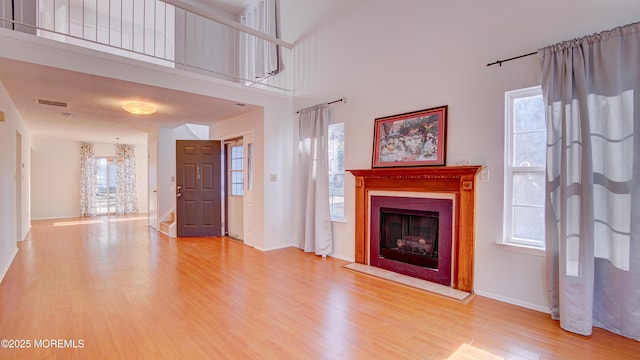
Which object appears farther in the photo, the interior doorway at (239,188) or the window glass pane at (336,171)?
the interior doorway at (239,188)

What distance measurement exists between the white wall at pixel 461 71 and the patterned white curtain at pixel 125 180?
8.61 metres

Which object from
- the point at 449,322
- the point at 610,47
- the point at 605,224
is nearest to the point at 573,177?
the point at 605,224

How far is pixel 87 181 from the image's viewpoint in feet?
31.7

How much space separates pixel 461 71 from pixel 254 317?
329 cm

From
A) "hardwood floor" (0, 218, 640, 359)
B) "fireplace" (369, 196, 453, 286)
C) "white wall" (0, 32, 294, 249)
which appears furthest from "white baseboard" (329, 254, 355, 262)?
"white wall" (0, 32, 294, 249)

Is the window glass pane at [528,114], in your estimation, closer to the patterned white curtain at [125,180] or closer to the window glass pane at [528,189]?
the window glass pane at [528,189]

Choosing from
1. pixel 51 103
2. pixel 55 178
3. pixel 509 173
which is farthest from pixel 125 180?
pixel 509 173

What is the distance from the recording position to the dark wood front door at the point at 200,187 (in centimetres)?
637

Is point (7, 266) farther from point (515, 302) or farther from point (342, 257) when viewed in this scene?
point (515, 302)

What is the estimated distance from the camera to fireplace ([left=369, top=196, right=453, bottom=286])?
11.2 ft

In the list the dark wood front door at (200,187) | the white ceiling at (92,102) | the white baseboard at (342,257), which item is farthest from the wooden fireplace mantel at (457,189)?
the dark wood front door at (200,187)

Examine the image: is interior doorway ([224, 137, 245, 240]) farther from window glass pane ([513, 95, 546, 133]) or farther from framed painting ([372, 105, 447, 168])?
window glass pane ([513, 95, 546, 133])

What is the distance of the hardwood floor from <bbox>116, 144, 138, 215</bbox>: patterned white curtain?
6445mm

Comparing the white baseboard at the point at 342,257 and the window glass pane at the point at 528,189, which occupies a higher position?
the window glass pane at the point at 528,189
